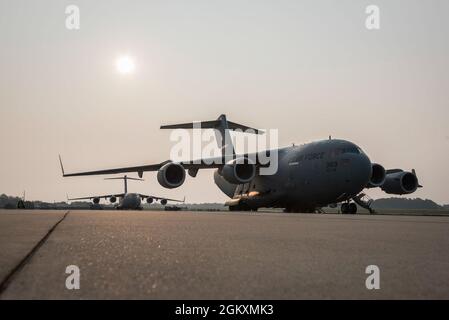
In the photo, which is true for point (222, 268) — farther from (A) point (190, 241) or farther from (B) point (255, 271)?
(A) point (190, 241)

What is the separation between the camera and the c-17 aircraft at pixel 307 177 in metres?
20.8

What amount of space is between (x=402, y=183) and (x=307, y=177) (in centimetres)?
435

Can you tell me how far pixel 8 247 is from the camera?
4.49m

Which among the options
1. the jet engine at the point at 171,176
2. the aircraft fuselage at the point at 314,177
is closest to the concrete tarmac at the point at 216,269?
the aircraft fuselage at the point at 314,177

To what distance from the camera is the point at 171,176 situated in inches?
922

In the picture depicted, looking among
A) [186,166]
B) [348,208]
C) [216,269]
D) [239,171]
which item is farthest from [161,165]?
[216,269]

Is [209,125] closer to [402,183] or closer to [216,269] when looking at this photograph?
[402,183]

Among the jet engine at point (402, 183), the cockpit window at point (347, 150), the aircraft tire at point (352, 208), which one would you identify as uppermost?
the cockpit window at point (347, 150)

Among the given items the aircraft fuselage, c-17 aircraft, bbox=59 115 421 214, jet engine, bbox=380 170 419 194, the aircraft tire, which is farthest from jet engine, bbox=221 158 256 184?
jet engine, bbox=380 170 419 194

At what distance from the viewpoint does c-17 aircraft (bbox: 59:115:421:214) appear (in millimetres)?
20797

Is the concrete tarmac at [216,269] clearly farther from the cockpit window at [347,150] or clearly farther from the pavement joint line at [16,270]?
the cockpit window at [347,150]
